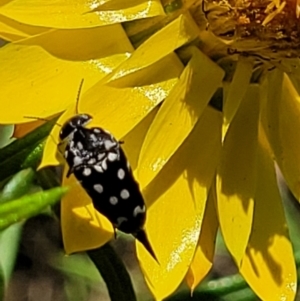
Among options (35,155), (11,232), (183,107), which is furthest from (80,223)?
(11,232)

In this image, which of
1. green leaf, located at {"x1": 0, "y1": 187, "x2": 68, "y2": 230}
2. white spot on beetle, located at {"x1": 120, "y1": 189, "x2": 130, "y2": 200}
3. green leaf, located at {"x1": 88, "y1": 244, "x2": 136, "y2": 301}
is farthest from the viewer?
green leaf, located at {"x1": 88, "y1": 244, "x2": 136, "y2": 301}

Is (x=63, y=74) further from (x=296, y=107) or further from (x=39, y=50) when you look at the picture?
(x=296, y=107)

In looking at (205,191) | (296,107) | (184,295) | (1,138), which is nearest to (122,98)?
(205,191)

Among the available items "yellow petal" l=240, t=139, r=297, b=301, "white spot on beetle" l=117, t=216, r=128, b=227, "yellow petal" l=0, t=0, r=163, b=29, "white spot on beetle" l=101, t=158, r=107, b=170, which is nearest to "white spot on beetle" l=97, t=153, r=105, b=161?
"white spot on beetle" l=101, t=158, r=107, b=170

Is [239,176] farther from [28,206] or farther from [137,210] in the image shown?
[28,206]

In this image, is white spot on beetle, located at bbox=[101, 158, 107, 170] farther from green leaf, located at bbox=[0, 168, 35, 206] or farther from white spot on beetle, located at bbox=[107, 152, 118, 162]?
green leaf, located at bbox=[0, 168, 35, 206]

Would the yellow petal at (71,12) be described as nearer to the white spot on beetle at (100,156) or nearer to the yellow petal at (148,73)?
the yellow petal at (148,73)
